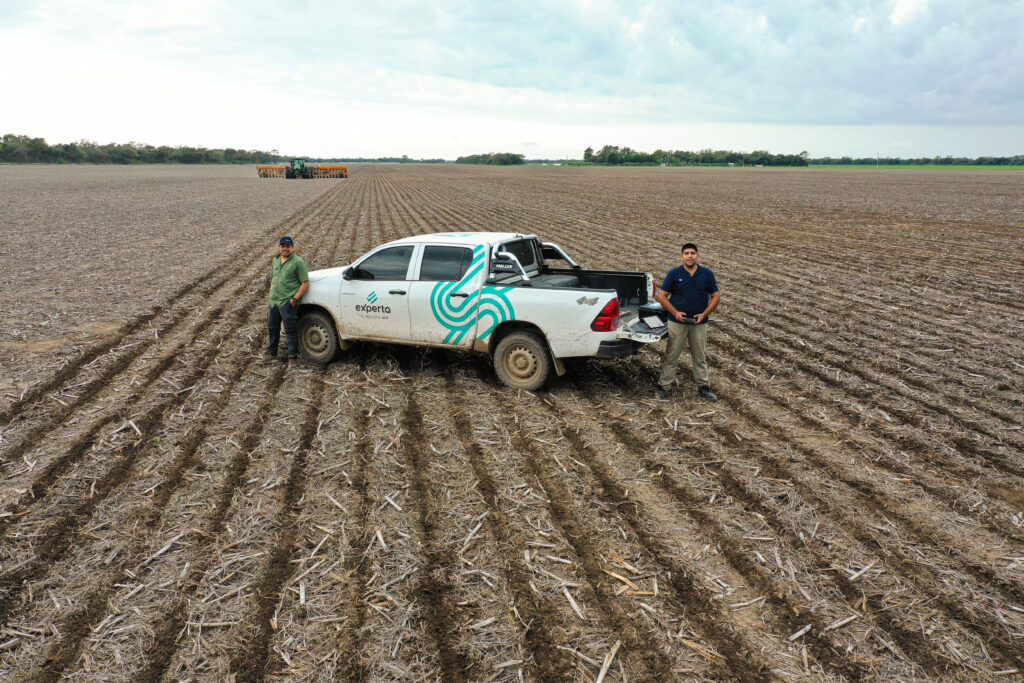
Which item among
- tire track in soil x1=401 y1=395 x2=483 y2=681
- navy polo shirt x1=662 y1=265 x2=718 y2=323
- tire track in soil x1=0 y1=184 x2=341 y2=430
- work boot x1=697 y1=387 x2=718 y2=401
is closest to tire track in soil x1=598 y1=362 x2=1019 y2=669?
work boot x1=697 y1=387 x2=718 y2=401

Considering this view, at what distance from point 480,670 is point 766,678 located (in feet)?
5.12

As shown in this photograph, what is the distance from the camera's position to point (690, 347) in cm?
719

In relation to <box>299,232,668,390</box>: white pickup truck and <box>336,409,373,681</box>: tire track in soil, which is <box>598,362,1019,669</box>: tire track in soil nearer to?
<box>299,232,668,390</box>: white pickup truck

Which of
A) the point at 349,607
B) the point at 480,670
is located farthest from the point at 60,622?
the point at 480,670

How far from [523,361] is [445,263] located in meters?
1.59

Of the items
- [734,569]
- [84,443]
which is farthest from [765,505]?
[84,443]

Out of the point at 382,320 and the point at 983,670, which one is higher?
→ the point at 382,320

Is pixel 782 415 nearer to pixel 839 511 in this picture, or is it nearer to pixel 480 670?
pixel 839 511

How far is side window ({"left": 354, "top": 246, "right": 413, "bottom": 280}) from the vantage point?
7852 mm

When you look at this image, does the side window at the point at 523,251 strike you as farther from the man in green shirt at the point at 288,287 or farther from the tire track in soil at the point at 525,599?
the tire track in soil at the point at 525,599

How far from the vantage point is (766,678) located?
331 cm

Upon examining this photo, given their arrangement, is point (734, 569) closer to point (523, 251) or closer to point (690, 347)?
point (690, 347)

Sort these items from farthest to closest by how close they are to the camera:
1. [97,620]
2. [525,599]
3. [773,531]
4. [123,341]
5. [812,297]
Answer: [812,297] < [123,341] < [773,531] < [525,599] < [97,620]

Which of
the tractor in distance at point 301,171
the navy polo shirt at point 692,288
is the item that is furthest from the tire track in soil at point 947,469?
the tractor in distance at point 301,171
